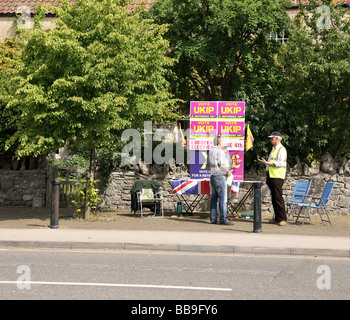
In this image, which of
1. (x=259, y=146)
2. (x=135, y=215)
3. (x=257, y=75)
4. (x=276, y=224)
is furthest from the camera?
(x=257, y=75)

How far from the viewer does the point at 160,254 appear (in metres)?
9.59

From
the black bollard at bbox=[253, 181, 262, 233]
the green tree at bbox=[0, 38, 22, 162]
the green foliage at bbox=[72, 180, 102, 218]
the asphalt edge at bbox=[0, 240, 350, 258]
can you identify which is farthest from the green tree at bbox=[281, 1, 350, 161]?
the green tree at bbox=[0, 38, 22, 162]

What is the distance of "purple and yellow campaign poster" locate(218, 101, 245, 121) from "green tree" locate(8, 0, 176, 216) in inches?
65.5

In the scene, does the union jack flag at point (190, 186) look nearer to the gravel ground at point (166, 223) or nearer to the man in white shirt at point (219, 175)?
the gravel ground at point (166, 223)

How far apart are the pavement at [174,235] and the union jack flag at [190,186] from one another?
747mm

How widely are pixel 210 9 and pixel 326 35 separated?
367 centimetres

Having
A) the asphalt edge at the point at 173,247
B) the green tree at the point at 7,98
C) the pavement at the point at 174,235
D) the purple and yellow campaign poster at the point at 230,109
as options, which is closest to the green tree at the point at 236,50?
the purple and yellow campaign poster at the point at 230,109

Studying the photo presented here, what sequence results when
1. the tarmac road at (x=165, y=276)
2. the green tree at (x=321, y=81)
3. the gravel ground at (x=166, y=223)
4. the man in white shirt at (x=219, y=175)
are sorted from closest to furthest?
the tarmac road at (x=165, y=276)
the gravel ground at (x=166, y=223)
the man in white shirt at (x=219, y=175)
the green tree at (x=321, y=81)

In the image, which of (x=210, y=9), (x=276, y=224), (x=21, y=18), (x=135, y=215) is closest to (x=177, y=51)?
(x=210, y=9)

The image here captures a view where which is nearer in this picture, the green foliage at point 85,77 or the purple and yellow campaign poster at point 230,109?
the green foliage at point 85,77

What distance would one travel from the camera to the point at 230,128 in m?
14.7

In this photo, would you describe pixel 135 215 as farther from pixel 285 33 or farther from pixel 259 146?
pixel 285 33

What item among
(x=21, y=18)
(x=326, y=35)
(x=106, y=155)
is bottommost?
(x=106, y=155)

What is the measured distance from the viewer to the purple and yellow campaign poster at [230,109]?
14.5 metres
